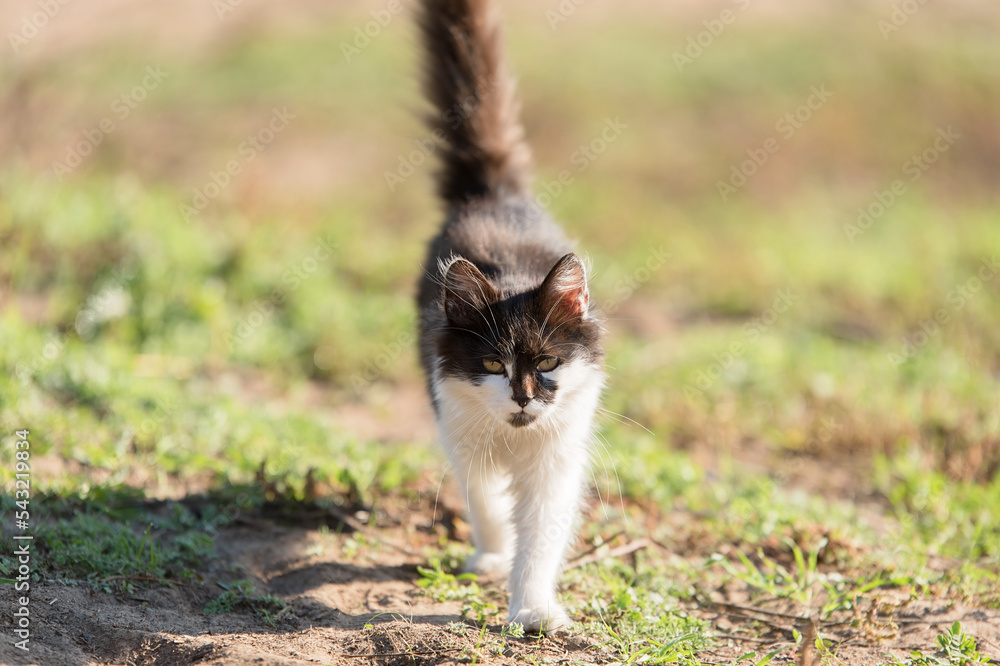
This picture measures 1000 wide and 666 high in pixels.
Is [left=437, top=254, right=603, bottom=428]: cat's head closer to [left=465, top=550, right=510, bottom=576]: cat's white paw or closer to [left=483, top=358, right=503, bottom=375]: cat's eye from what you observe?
[left=483, top=358, right=503, bottom=375]: cat's eye

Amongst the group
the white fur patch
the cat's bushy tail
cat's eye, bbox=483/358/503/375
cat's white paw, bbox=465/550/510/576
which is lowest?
cat's white paw, bbox=465/550/510/576

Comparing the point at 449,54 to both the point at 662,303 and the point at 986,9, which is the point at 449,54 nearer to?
the point at 662,303

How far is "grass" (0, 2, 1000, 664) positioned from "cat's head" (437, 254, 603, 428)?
0.62 metres

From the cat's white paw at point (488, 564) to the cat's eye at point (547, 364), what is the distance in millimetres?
997

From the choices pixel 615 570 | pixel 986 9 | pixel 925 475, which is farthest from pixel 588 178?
pixel 986 9

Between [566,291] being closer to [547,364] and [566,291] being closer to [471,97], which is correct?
[547,364]

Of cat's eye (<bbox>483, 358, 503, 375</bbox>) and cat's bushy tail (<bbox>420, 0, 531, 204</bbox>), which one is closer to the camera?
cat's eye (<bbox>483, 358, 503, 375</bbox>)

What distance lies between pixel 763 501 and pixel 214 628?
270 centimetres

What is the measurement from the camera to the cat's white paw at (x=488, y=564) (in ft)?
11.4

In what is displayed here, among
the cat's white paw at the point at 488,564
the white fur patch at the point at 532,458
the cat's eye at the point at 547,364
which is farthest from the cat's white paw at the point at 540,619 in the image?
the cat's eye at the point at 547,364

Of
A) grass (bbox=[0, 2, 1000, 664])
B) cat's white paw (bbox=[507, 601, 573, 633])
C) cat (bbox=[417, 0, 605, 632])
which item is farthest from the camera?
grass (bbox=[0, 2, 1000, 664])

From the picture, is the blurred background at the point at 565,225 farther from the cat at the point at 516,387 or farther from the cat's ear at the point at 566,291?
the cat's ear at the point at 566,291

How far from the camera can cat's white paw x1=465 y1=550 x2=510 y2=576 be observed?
3486mm

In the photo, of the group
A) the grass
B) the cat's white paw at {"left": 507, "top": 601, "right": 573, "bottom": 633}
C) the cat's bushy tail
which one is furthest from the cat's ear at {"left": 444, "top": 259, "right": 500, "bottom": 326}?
the cat's bushy tail
